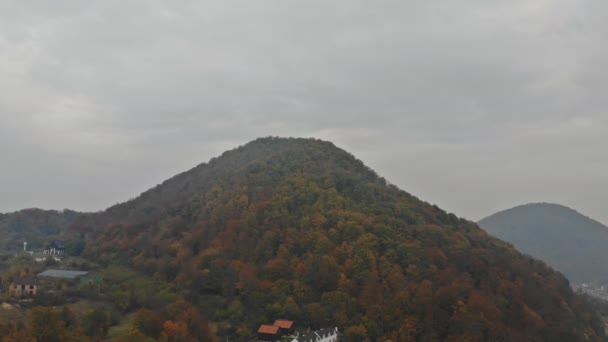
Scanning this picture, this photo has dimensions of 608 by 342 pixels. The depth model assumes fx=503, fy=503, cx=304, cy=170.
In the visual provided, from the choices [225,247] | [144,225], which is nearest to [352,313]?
[225,247]

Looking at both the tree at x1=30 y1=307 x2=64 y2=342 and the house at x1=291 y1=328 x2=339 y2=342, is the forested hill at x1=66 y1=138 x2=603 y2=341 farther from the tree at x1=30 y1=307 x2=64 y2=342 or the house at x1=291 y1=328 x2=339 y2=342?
the tree at x1=30 y1=307 x2=64 y2=342

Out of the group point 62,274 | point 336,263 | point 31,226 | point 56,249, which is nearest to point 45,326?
point 62,274

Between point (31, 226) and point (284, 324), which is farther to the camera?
point (31, 226)

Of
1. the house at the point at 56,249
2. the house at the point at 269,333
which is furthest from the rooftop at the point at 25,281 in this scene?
the house at the point at 56,249

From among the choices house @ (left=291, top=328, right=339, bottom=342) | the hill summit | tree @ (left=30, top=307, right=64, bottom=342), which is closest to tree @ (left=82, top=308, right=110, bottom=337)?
tree @ (left=30, top=307, right=64, bottom=342)

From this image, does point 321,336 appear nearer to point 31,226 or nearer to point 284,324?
point 284,324

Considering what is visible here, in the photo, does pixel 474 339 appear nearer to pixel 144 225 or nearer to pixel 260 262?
pixel 260 262

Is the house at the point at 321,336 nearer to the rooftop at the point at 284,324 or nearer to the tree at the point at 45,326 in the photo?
the rooftop at the point at 284,324
